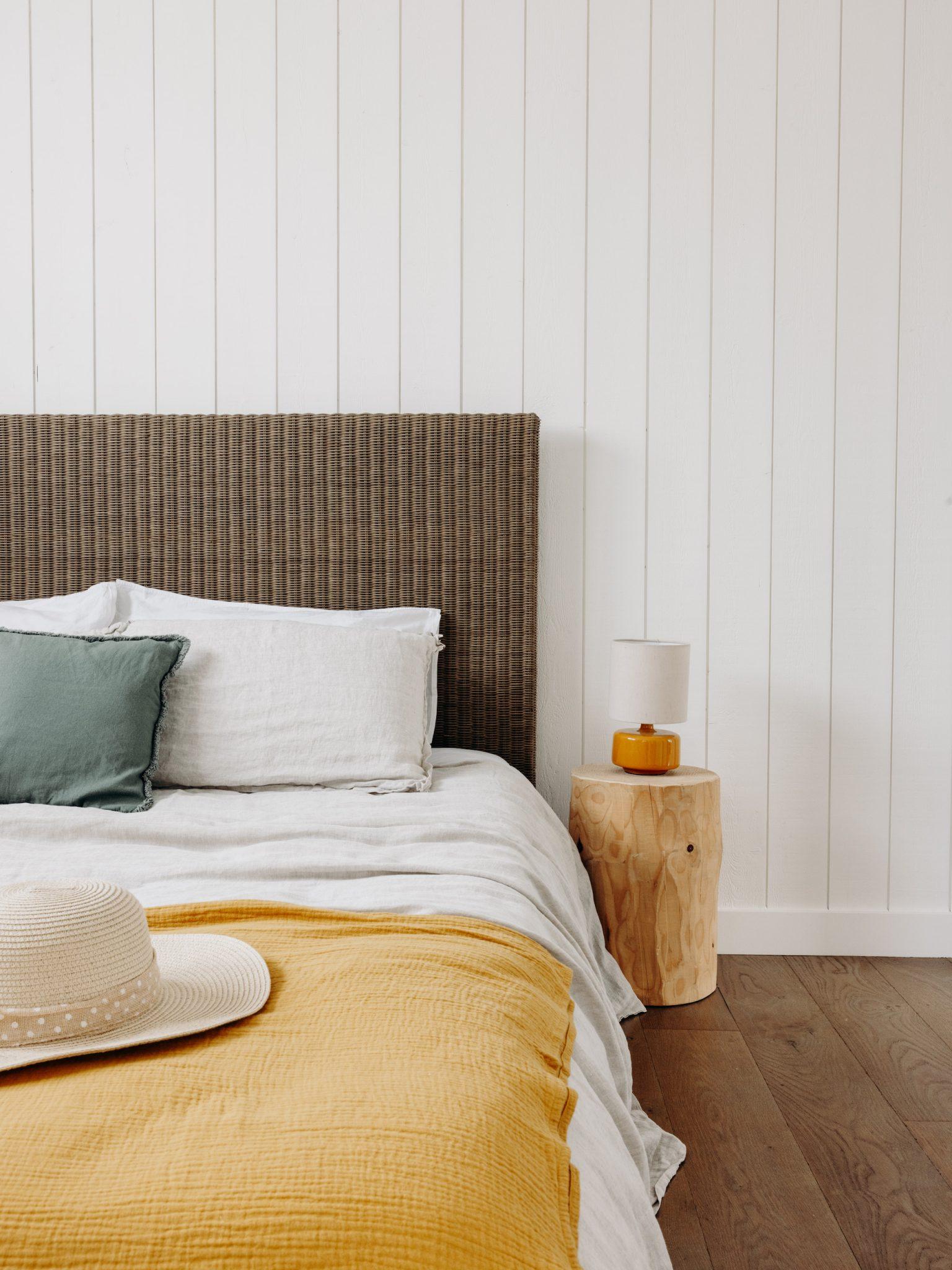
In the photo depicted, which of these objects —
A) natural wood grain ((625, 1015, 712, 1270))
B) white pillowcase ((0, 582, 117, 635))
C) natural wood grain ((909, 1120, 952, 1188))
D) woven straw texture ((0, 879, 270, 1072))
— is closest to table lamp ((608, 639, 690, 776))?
natural wood grain ((625, 1015, 712, 1270))

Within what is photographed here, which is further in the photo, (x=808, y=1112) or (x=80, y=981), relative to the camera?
(x=808, y=1112)

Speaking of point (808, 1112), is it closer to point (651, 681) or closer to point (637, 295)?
point (651, 681)

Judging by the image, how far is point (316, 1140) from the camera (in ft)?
2.20

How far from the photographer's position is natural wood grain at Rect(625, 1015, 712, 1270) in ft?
4.32

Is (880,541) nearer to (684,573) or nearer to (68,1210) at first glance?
(684,573)

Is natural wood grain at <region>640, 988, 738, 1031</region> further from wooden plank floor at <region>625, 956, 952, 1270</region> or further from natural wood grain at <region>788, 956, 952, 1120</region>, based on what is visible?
natural wood grain at <region>788, 956, 952, 1120</region>

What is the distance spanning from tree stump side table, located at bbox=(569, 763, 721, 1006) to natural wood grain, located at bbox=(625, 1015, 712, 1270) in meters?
0.36

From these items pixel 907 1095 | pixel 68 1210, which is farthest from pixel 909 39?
pixel 68 1210

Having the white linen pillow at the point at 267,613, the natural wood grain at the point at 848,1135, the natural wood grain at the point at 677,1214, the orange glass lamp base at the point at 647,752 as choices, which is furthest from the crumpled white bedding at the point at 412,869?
the white linen pillow at the point at 267,613

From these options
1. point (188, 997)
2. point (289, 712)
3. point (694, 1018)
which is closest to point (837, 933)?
point (694, 1018)

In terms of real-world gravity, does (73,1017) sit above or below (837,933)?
above

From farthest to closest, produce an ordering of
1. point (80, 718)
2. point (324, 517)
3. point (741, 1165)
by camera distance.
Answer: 1. point (324, 517)
2. point (80, 718)
3. point (741, 1165)

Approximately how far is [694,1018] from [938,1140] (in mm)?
577

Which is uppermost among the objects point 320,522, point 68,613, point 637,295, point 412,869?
point 637,295
